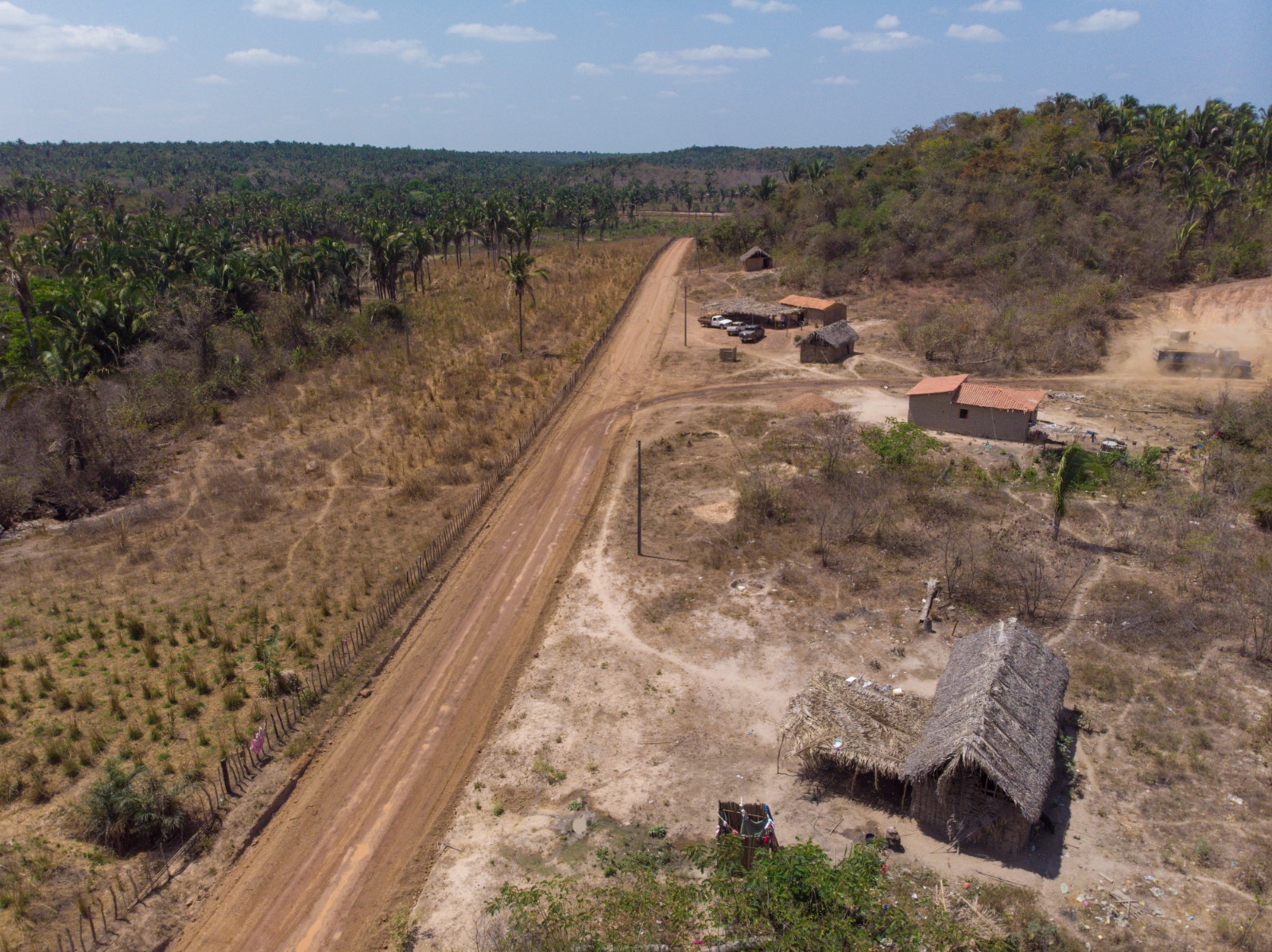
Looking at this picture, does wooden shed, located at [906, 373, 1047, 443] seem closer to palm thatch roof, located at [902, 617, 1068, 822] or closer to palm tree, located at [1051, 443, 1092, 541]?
palm tree, located at [1051, 443, 1092, 541]

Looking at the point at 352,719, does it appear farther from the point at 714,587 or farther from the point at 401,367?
the point at 401,367

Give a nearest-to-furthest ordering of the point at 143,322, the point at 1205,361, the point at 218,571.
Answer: the point at 218,571
the point at 1205,361
the point at 143,322

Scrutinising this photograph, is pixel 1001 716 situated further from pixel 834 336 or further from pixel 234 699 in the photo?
pixel 834 336

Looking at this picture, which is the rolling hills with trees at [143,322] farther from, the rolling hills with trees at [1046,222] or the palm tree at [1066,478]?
the palm tree at [1066,478]

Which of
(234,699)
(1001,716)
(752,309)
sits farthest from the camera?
(752,309)

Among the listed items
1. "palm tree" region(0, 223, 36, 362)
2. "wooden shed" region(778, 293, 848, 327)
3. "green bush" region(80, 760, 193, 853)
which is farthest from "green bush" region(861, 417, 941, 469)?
"palm tree" region(0, 223, 36, 362)

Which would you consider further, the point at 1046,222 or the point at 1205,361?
the point at 1046,222

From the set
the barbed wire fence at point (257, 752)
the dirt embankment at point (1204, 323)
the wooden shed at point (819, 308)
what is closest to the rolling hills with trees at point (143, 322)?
the barbed wire fence at point (257, 752)

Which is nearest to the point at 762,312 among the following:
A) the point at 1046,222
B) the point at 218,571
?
the point at 1046,222
